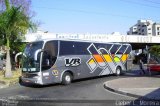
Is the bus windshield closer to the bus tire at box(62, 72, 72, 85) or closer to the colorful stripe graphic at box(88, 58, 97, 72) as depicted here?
the bus tire at box(62, 72, 72, 85)

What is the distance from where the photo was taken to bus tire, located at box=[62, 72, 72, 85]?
20312 mm

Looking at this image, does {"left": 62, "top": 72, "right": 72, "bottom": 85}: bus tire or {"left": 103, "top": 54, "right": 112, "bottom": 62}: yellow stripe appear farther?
{"left": 103, "top": 54, "right": 112, "bottom": 62}: yellow stripe

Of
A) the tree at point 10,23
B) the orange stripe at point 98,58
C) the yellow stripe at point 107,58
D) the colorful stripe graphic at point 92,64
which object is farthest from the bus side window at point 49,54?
the tree at point 10,23

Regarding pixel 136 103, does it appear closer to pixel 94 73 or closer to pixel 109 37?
pixel 94 73

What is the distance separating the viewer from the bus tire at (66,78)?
20.3 m

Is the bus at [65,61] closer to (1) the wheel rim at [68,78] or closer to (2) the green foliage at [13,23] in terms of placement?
(1) the wheel rim at [68,78]

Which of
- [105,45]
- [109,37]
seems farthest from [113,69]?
[109,37]

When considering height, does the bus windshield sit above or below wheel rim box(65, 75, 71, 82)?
above

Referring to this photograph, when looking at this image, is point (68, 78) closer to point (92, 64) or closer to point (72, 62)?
point (72, 62)

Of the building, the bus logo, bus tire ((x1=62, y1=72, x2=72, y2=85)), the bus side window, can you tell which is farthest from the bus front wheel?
the building

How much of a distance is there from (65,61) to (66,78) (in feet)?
3.54

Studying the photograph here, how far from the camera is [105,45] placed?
25.2 m

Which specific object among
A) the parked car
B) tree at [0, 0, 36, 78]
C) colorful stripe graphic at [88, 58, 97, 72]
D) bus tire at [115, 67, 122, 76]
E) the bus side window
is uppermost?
tree at [0, 0, 36, 78]

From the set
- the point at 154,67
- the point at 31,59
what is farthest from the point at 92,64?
the point at 154,67
